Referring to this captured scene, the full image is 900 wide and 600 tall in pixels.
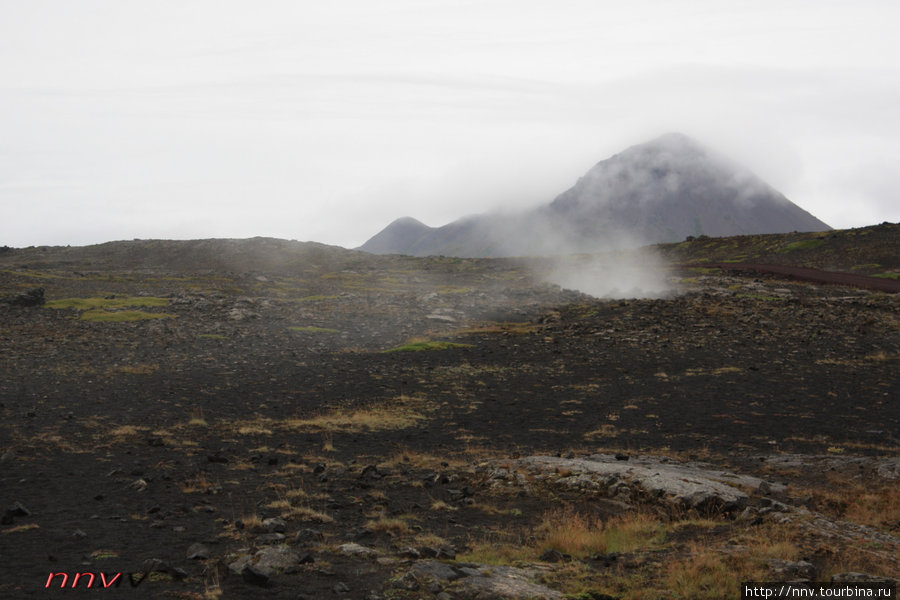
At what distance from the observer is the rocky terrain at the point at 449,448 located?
361 inches

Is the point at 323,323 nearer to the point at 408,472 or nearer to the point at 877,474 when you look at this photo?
the point at 408,472

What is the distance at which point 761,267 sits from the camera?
224 ft

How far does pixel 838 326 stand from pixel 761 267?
34419 mm

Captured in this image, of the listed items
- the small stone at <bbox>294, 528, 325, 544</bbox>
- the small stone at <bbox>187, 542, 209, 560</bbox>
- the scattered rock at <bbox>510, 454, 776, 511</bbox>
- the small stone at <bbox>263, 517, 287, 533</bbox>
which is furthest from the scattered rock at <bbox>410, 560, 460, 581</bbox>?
the scattered rock at <bbox>510, 454, 776, 511</bbox>

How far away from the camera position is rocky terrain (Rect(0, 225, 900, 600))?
9180 millimetres

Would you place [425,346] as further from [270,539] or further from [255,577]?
[255,577]

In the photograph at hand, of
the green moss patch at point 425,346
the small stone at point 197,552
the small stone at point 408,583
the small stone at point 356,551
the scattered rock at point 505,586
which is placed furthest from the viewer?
the green moss patch at point 425,346

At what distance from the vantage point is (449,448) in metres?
18.7

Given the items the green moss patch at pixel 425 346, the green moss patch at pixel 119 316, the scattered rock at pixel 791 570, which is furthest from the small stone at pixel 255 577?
the green moss patch at pixel 119 316

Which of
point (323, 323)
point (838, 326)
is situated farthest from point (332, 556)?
point (838, 326)

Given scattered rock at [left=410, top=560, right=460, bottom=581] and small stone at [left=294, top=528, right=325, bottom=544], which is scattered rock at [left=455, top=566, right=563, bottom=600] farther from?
small stone at [left=294, top=528, right=325, bottom=544]

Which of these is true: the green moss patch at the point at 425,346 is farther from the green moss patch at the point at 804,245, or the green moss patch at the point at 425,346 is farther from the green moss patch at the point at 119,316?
the green moss patch at the point at 804,245

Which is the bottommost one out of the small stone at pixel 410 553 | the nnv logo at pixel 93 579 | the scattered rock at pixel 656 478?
the scattered rock at pixel 656 478

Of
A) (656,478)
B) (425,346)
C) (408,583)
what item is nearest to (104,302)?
(425,346)
